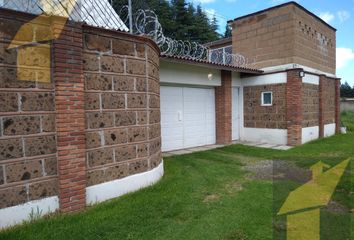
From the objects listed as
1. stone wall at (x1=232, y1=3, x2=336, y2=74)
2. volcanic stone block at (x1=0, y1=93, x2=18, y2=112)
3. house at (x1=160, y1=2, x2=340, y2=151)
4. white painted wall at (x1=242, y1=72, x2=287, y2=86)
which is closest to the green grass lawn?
volcanic stone block at (x1=0, y1=93, x2=18, y2=112)

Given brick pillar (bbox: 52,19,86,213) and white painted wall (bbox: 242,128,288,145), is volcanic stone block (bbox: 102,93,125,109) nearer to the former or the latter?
brick pillar (bbox: 52,19,86,213)

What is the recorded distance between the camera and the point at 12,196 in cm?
385

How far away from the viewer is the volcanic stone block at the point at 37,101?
13.0 ft

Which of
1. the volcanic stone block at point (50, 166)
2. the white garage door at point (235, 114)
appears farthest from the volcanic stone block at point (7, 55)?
the white garage door at point (235, 114)

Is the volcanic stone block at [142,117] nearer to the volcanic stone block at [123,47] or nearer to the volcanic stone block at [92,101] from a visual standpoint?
the volcanic stone block at [92,101]

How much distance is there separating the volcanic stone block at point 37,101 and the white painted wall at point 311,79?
33.5 ft

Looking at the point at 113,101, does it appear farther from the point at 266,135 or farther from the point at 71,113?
the point at 266,135

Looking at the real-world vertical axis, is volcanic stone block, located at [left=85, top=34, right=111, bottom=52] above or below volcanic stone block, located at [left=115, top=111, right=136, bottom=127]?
above

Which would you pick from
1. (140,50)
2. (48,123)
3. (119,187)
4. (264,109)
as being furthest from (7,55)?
(264,109)

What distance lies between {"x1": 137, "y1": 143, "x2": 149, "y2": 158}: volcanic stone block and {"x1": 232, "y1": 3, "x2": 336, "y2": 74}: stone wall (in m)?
9.25

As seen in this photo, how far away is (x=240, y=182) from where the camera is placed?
20.2ft

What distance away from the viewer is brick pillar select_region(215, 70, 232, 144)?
11469mm

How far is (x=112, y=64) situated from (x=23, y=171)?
7.22 feet

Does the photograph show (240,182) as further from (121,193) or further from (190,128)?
(190,128)
